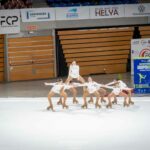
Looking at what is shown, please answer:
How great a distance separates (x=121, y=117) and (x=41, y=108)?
305 centimetres

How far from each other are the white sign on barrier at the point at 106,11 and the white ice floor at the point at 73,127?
289 inches

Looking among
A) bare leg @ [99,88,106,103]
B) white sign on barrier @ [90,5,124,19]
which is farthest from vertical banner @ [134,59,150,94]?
white sign on barrier @ [90,5,124,19]

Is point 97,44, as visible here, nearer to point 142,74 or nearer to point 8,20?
point 8,20

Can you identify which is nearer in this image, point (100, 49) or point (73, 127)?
point (73, 127)

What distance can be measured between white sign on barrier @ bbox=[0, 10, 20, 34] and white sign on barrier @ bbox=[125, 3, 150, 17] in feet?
18.6

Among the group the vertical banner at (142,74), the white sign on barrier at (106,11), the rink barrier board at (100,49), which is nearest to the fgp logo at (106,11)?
the white sign on barrier at (106,11)

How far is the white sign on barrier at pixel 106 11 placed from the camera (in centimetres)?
2243

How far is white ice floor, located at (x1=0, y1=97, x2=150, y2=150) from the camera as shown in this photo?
1092cm

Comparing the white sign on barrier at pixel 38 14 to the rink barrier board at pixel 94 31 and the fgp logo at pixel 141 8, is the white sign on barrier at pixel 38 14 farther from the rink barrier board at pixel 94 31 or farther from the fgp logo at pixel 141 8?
the fgp logo at pixel 141 8

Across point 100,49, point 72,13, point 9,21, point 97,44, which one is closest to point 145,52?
point 100,49

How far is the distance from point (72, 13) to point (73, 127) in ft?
34.5

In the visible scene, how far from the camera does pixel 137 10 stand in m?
23.1

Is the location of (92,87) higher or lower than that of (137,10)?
lower

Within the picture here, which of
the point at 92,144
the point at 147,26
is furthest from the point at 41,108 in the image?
the point at 147,26
